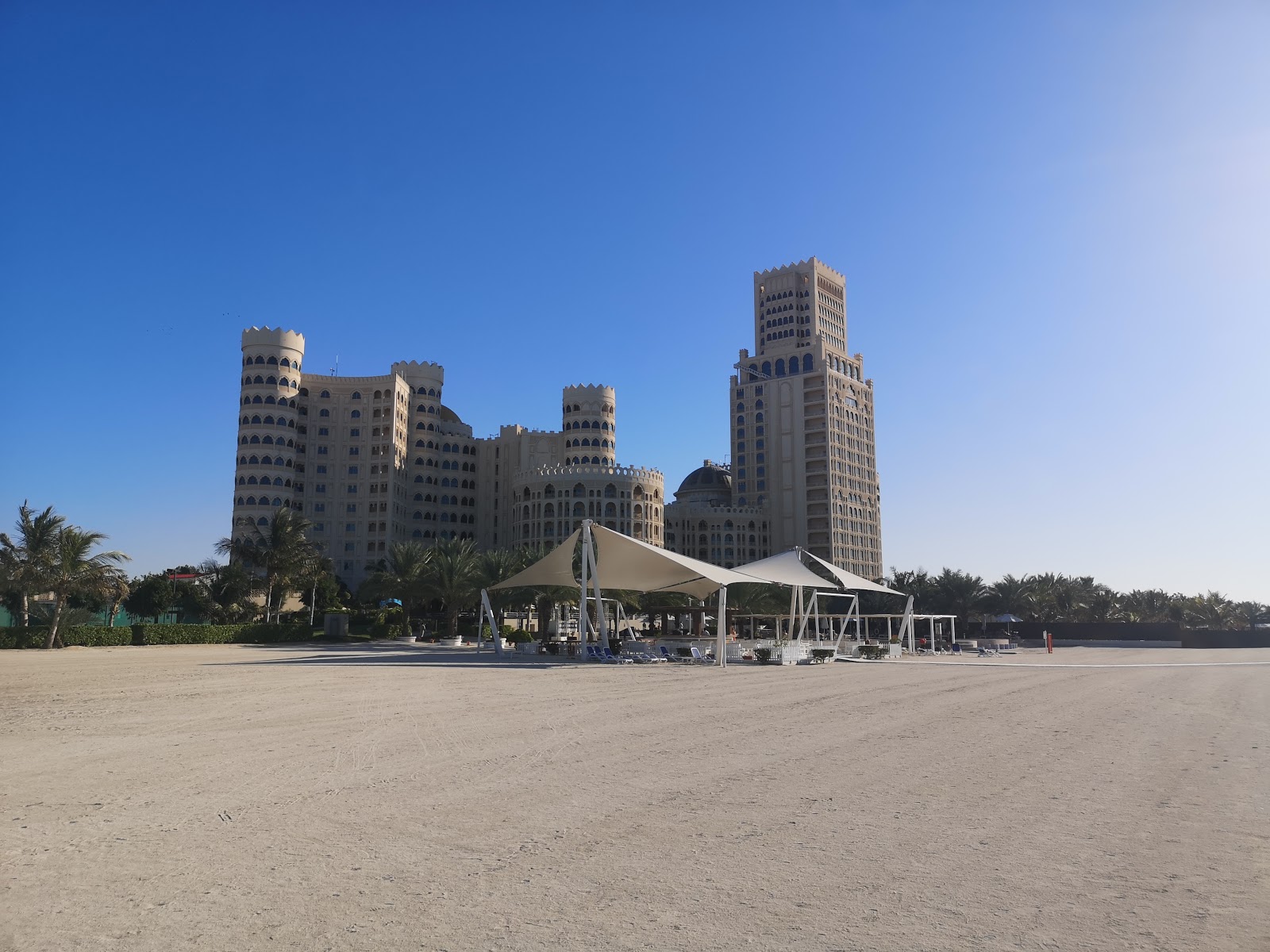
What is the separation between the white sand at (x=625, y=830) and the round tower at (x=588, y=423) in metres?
93.1

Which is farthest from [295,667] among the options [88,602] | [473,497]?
[473,497]

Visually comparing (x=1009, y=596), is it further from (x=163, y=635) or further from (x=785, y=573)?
(x=163, y=635)

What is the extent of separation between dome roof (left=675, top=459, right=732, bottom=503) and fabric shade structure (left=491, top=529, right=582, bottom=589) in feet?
304

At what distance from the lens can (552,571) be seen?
131ft

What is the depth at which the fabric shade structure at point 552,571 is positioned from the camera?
39.1m

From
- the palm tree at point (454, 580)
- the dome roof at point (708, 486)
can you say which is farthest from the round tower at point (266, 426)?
the dome roof at point (708, 486)

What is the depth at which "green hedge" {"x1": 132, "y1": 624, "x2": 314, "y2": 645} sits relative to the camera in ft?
162

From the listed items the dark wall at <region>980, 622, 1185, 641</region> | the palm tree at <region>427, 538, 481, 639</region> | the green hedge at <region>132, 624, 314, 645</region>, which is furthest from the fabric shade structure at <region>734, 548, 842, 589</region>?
the dark wall at <region>980, 622, 1185, 641</region>

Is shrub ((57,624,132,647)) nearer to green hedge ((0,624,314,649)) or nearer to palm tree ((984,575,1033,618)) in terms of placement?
green hedge ((0,624,314,649))

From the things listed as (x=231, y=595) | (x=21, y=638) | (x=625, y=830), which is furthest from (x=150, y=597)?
(x=625, y=830)

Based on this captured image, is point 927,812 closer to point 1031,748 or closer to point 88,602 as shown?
point 1031,748

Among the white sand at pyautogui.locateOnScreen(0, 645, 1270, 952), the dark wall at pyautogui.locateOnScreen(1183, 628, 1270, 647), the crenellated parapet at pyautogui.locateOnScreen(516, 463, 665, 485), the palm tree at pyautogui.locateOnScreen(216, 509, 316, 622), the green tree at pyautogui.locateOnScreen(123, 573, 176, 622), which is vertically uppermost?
the crenellated parapet at pyautogui.locateOnScreen(516, 463, 665, 485)

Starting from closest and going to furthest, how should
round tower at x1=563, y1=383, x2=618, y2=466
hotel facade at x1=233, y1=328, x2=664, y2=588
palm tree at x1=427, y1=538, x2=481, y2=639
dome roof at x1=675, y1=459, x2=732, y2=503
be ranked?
palm tree at x1=427, y1=538, x2=481, y2=639
hotel facade at x1=233, y1=328, x2=664, y2=588
round tower at x1=563, y1=383, x2=618, y2=466
dome roof at x1=675, y1=459, x2=732, y2=503

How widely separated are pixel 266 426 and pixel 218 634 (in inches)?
1918
